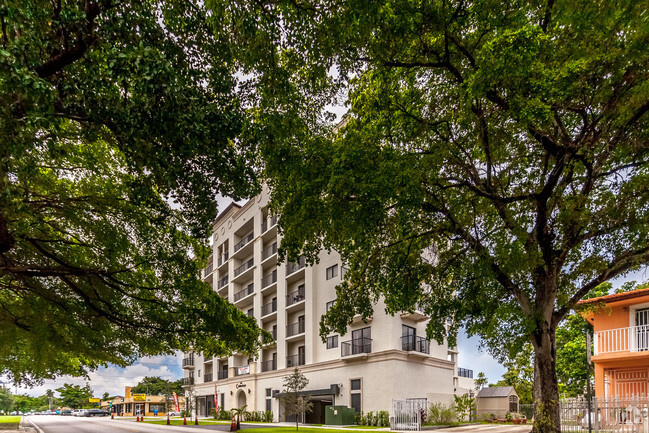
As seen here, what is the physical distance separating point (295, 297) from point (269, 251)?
261 inches

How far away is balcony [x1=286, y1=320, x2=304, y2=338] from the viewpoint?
37.1 metres

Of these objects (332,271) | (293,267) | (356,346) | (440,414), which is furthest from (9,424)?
(440,414)

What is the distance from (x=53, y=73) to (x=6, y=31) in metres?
0.84

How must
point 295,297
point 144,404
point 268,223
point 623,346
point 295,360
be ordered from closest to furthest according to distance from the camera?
1. point 623,346
2. point 295,360
3. point 295,297
4. point 268,223
5. point 144,404

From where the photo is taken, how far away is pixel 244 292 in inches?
1898

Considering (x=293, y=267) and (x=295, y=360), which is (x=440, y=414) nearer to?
(x=295, y=360)

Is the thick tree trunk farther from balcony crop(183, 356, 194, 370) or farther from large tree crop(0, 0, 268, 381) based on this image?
balcony crop(183, 356, 194, 370)

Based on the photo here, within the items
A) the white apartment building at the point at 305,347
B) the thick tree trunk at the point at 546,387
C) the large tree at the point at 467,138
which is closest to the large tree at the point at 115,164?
the large tree at the point at 467,138

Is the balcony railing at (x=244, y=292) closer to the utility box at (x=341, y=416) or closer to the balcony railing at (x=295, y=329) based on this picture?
the balcony railing at (x=295, y=329)

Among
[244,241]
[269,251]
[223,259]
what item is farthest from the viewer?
[223,259]

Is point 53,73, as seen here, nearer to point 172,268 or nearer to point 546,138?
point 172,268

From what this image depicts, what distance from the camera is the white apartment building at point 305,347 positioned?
2917 centimetres

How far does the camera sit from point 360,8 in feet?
23.7

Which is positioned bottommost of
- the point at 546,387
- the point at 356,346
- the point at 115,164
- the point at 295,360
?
the point at 295,360
